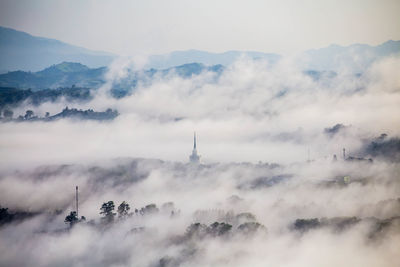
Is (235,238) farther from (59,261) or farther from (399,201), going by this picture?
(399,201)

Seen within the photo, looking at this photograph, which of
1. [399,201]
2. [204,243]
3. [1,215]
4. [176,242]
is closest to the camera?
[204,243]

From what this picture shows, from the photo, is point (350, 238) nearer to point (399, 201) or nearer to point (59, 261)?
point (399, 201)

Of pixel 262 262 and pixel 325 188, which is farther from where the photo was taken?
pixel 325 188

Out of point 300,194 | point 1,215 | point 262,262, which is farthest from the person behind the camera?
point 300,194

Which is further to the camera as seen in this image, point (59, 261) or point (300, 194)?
point (300, 194)

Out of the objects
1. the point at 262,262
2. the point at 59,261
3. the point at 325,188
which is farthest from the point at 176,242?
the point at 325,188

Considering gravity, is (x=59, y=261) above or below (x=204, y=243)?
below

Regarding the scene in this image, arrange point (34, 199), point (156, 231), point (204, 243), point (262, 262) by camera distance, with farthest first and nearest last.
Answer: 1. point (34, 199)
2. point (156, 231)
3. point (204, 243)
4. point (262, 262)

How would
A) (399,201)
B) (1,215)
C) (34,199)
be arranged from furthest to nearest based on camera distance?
1. (34,199)
2. (1,215)
3. (399,201)

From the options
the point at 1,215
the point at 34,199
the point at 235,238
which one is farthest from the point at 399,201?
the point at 34,199
